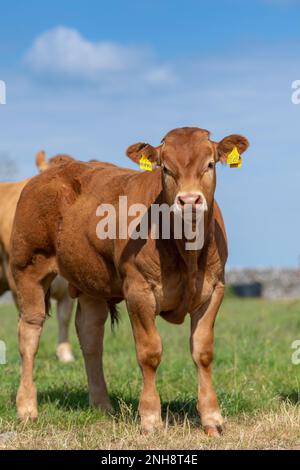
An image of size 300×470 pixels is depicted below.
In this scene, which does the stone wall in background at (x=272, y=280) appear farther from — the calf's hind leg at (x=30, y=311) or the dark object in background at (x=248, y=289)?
the calf's hind leg at (x=30, y=311)

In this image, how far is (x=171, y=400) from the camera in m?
7.76

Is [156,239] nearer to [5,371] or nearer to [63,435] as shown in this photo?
[63,435]

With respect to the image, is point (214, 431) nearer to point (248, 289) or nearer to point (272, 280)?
point (248, 289)

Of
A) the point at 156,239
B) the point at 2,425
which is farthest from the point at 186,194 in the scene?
the point at 2,425

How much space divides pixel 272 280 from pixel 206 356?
24.4m

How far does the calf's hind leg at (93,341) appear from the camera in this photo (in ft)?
24.9

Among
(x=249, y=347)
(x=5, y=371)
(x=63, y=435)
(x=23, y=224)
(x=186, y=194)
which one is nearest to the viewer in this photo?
(x=186, y=194)

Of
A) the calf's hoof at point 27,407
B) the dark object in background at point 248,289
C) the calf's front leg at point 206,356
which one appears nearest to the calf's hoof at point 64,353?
the calf's hoof at point 27,407

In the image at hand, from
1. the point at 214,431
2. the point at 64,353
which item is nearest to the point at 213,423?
the point at 214,431

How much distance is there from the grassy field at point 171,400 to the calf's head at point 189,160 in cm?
161

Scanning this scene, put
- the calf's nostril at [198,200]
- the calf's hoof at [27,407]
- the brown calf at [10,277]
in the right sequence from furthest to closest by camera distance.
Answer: the brown calf at [10,277] < the calf's hoof at [27,407] < the calf's nostril at [198,200]

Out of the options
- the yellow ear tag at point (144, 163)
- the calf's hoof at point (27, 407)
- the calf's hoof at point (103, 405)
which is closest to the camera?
the yellow ear tag at point (144, 163)

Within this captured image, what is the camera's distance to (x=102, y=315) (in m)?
7.83

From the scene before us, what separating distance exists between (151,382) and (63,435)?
Result: 72 centimetres
